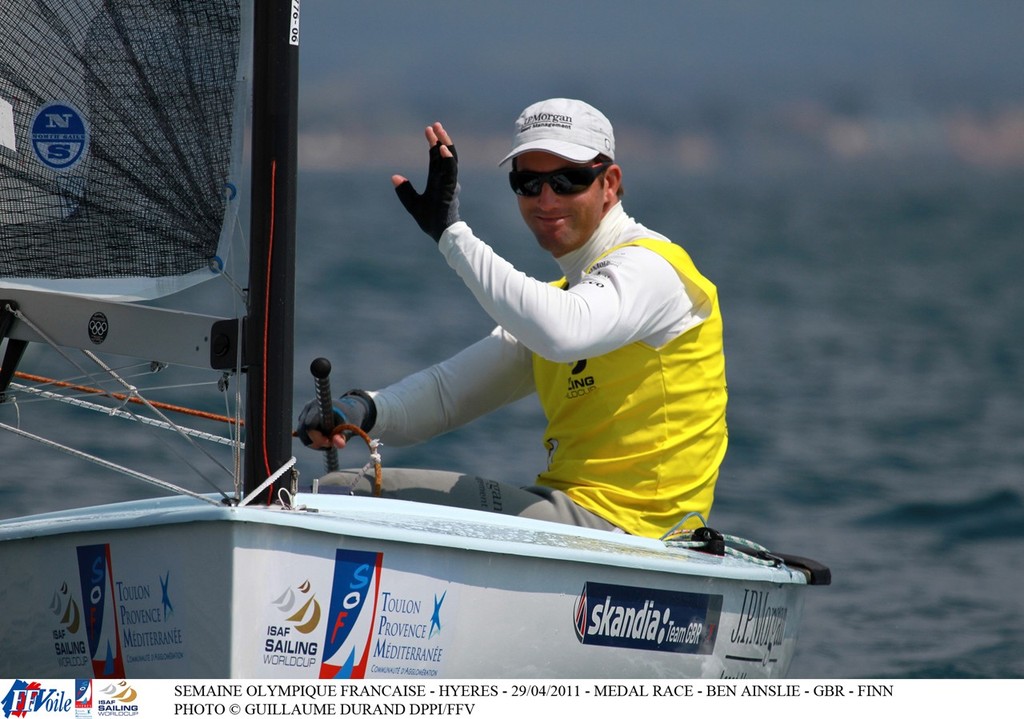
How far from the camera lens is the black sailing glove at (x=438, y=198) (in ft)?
11.1

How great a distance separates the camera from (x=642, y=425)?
373 cm

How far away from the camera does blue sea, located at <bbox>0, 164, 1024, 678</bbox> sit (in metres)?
6.25

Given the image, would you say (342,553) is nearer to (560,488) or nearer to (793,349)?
(560,488)

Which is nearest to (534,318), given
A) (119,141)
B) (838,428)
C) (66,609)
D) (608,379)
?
(608,379)

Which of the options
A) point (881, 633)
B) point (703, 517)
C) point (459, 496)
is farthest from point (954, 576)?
point (459, 496)

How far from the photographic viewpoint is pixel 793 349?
53.4ft

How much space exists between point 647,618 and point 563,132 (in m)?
1.14

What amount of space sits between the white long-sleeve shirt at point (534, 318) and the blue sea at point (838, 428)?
69.1 inches
